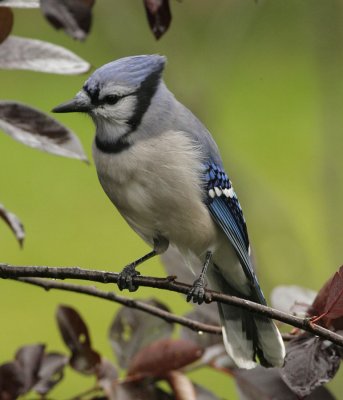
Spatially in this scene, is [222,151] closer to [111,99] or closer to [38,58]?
[111,99]

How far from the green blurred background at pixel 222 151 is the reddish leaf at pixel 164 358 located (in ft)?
2.45

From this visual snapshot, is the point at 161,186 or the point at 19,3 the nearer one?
the point at 19,3

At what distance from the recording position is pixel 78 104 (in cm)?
181

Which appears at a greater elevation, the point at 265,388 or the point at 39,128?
the point at 39,128

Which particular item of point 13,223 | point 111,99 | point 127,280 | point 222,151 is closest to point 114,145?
point 111,99

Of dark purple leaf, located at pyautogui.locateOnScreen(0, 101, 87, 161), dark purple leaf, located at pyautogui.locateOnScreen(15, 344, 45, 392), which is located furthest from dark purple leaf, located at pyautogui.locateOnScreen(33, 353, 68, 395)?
dark purple leaf, located at pyautogui.locateOnScreen(0, 101, 87, 161)

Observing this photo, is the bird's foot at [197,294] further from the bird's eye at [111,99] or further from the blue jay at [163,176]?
the bird's eye at [111,99]

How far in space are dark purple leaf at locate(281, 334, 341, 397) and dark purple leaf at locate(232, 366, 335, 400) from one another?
62 mm

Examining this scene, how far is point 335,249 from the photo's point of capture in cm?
269

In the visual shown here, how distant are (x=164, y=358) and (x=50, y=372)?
20cm

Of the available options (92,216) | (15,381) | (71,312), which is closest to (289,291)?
(71,312)

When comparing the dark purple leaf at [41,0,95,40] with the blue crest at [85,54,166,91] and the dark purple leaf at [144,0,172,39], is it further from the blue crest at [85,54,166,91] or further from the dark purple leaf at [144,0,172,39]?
the blue crest at [85,54,166,91]

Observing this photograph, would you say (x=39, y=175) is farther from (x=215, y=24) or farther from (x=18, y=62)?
(x=18, y=62)

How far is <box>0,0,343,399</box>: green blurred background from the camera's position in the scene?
9.00 feet
